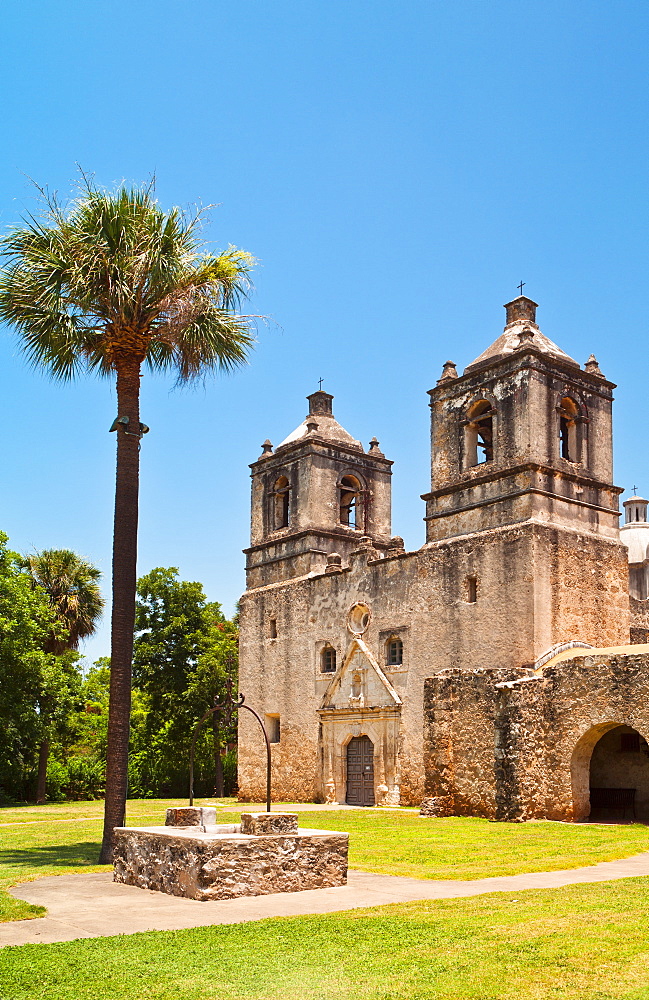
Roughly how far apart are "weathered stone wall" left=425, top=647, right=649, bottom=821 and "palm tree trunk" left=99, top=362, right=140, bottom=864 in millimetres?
9369

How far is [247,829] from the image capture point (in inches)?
414

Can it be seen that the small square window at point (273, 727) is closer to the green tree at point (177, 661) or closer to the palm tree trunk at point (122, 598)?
the green tree at point (177, 661)

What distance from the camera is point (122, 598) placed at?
1413 centimetres

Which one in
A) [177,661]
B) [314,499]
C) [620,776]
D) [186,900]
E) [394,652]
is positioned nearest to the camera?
[186,900]

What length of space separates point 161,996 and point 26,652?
85.3 ft

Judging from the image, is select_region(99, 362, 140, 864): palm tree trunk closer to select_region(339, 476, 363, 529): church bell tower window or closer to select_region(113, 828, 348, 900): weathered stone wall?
select_region(113, 828, 348, 900): weathered stone wall

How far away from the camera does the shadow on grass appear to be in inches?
516

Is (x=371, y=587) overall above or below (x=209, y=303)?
below

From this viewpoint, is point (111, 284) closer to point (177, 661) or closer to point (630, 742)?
point (630, 742)

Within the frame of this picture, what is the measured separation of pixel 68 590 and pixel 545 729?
68.2 feet

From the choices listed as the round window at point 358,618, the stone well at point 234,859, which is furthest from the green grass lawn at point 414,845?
the round window at point 358,618

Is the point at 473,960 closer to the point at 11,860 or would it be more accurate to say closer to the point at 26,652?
the point at 11,860

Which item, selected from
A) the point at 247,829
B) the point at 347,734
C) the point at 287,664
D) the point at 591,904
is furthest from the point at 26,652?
the point at 591,904

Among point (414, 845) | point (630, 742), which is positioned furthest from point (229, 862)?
point (630, 742)
